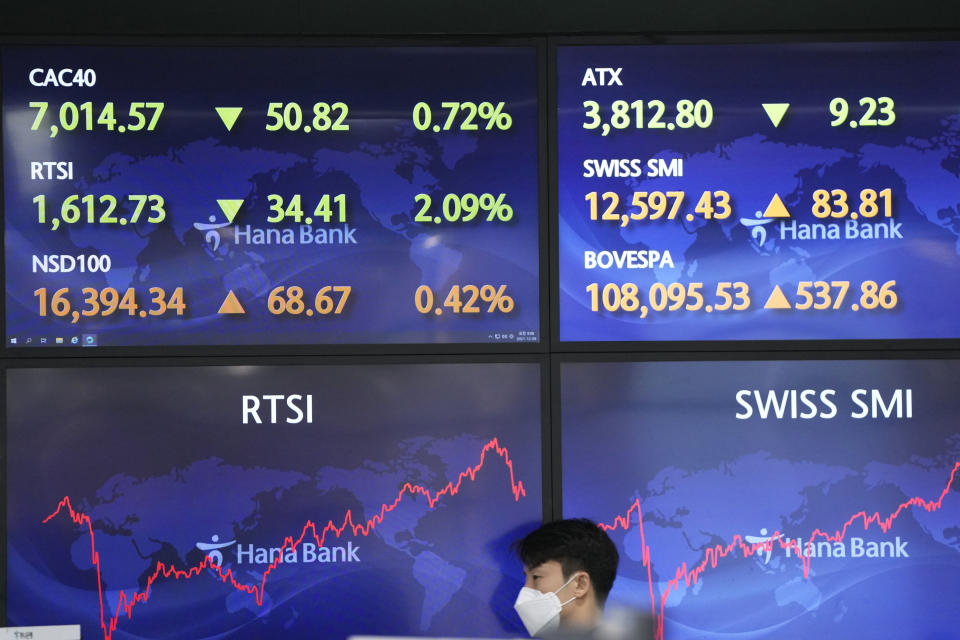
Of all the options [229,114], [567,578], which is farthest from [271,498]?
[229,114]

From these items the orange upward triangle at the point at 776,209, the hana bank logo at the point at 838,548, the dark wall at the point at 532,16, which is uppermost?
the dark wall at the point at 532,16

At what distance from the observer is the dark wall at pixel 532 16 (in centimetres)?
A: 264

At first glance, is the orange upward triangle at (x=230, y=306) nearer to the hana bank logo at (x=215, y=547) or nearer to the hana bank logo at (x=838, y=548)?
the hana bank logo at (x=215, y=547)

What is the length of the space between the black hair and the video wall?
130 mm

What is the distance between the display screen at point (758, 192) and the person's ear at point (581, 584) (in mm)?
620

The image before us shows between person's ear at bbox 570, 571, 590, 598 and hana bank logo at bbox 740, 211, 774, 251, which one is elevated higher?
hana bank logo at bbox 740, 211, 774, 251

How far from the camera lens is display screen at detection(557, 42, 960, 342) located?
103 inches

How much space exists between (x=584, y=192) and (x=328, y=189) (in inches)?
26.9

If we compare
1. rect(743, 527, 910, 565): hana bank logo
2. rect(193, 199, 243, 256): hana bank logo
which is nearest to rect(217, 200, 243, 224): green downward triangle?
rect(193, 199, 243, 256): hana bank logo

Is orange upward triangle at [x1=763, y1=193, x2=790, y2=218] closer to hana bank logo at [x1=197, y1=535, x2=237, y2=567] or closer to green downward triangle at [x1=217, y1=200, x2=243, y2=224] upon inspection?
green downward triangle at [x1=217, y1=200, x2=243, y2=224]

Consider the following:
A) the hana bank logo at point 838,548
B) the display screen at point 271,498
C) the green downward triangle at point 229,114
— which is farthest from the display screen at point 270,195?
the hana bank logo at point 838,548

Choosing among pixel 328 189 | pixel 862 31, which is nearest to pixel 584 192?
pixel 328 189

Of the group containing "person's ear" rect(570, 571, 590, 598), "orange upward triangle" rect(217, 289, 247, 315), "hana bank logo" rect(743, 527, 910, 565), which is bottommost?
"person's ear" rect(570, 571, 590, 598)

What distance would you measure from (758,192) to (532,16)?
30.4 inches
